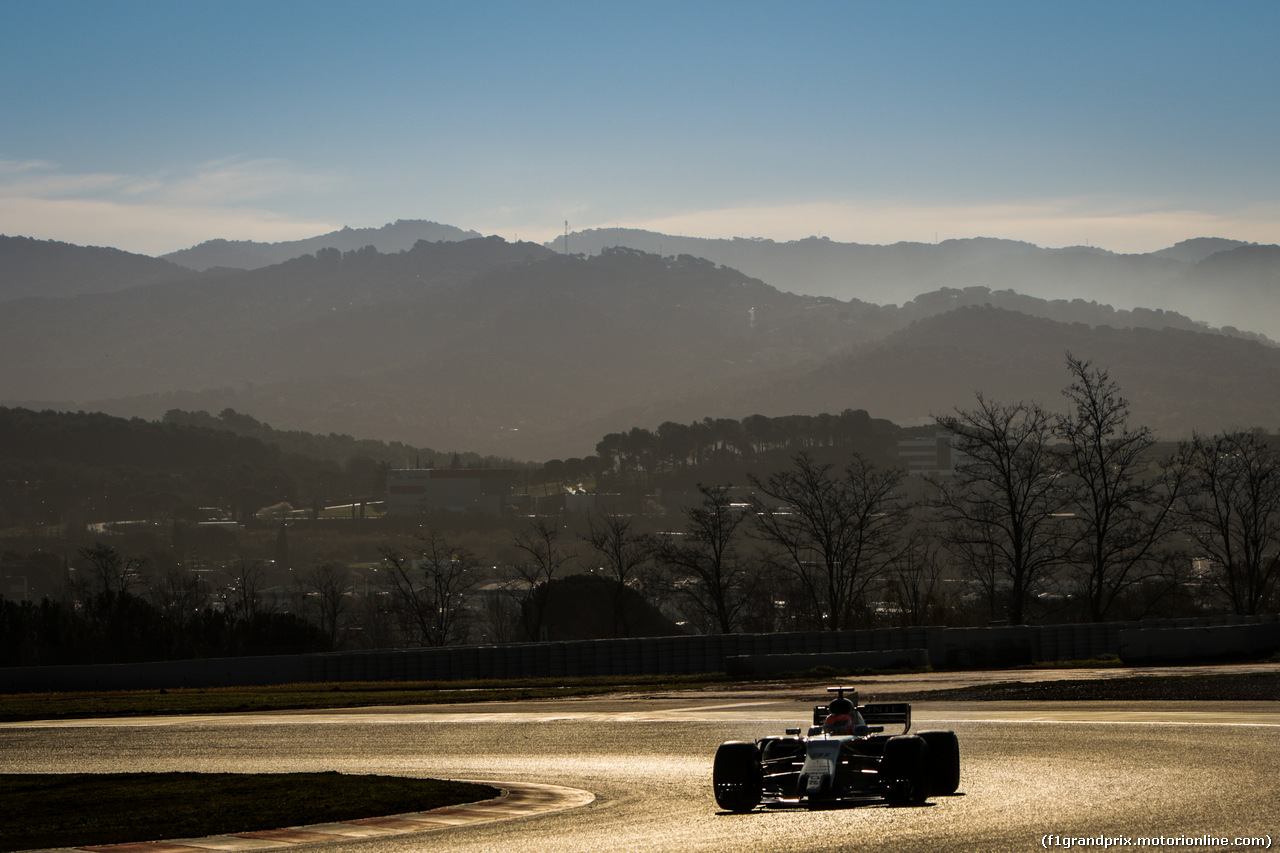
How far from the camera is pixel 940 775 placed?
13.8m

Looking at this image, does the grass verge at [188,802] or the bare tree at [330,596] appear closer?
the grass verge at [188,802]

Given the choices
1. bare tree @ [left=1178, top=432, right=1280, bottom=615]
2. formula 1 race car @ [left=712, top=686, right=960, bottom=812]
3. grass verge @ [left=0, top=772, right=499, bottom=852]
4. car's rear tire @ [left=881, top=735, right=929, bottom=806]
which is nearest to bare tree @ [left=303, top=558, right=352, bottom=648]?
bare tree @ [left=1178, top=432, right=1280, bottom=615]

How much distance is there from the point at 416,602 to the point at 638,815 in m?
63.4

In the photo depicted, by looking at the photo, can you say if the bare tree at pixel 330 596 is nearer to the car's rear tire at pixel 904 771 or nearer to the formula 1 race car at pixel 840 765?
the formula 1 race car at pixel 840 765

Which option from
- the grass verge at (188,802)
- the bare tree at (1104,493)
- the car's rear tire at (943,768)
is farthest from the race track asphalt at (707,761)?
the bare tree at (1104,493)

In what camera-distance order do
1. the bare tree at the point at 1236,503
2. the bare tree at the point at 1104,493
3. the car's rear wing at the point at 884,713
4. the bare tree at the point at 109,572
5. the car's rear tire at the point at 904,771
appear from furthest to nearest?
the bare tree at the point at 109,572 → the bare tree at the point at 1236,503 → the bare tree at the point at 1104,493 → the car's rear wing at the point at 884,713 → the car's rear tire at the point at 904,771

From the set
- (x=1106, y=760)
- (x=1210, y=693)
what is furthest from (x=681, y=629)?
(x=1106, y=760)

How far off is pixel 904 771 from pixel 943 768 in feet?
3.06

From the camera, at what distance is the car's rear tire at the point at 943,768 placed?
542 inches

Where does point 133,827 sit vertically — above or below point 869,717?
below

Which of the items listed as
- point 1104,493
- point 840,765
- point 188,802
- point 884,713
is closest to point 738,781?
point 840,765

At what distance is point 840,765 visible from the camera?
13.3 m

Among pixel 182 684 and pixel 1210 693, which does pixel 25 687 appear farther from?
pixel 1210 693

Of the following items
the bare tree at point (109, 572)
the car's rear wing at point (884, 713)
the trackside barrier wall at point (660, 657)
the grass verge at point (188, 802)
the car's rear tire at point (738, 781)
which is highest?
the bare tree at point (109, 572)
